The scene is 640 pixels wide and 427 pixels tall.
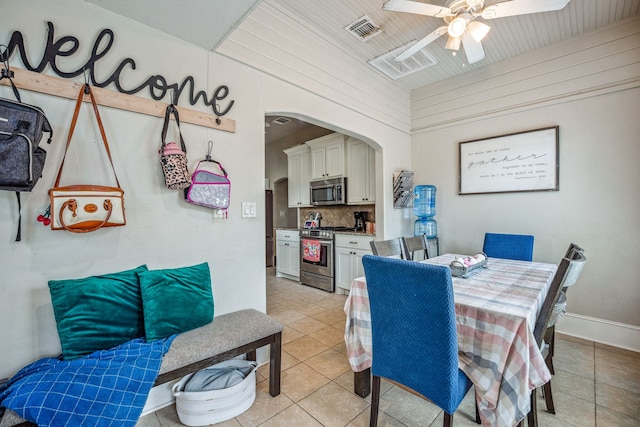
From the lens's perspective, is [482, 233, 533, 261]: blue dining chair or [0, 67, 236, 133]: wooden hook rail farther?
[482, 233, 533, 261]: blue dining chair

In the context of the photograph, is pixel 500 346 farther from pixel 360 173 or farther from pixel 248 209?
pixel 360 173

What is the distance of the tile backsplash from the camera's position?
4.88 m

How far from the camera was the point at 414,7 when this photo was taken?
→ 2.01 m

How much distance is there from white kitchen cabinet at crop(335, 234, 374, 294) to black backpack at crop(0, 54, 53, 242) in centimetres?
345

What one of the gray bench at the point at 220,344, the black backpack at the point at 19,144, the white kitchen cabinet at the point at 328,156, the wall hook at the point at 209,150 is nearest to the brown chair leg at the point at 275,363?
the gray bench at the point at 220,344

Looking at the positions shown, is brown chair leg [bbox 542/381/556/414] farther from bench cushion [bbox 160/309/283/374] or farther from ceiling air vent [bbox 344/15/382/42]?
ceiling air vent [bbox 344/15/382/42]

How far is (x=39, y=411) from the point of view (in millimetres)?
1108

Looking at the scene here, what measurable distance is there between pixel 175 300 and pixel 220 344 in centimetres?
39

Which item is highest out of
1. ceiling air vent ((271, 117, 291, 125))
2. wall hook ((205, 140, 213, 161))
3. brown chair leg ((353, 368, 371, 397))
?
ceiling air vent ((271, 117, 291, 125))

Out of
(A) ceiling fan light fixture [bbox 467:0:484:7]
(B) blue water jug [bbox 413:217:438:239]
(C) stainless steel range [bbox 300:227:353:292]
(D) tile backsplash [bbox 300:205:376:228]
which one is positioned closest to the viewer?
(A) ceiling fan light fixture [bbox 467:0:484:7]

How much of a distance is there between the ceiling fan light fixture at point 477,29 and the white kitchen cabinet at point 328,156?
2484 mm

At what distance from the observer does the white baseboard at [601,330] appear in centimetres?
265

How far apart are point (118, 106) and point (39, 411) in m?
1.57

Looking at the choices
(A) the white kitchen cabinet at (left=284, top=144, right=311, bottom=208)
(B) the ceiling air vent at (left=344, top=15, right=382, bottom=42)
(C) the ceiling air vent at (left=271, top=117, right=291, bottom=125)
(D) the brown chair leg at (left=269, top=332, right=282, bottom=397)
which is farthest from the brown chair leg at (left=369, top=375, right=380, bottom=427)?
(C) the ceiling air vent at (left=271, top=117, right=291, bottom=125)
